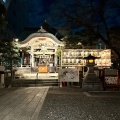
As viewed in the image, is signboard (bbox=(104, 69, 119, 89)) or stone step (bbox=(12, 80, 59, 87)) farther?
stone step (bbox=(12, 80, 59, 87))

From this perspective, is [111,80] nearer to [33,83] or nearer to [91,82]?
[91,82]

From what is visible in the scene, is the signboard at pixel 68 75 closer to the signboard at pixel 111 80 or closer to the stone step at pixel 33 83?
the stone step at pixel 33 83

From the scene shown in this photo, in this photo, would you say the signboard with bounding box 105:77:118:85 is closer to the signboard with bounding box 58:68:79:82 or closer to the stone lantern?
the stone lantern

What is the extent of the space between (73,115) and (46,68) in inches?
902

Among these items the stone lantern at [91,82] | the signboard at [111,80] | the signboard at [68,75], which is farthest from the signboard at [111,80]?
the signboard at [68,75]

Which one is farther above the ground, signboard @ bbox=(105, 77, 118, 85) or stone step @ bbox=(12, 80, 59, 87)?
signboard @ bbox=(105, 77, 118, 85)

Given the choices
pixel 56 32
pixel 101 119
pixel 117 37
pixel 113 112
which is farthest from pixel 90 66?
pixel 56 32

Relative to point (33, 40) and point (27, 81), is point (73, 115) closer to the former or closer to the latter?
point (27, 81)

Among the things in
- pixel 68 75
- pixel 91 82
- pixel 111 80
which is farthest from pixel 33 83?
pixel 111 80

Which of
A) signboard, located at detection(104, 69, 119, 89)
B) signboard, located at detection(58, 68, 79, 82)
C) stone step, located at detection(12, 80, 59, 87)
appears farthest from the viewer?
stone step, located at detection(12, 80, 59, 87)

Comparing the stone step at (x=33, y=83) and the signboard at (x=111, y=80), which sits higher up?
the signboard at (x=111, y=80)

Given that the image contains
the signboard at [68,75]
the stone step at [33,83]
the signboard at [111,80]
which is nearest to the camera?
the signboard at [111,80]

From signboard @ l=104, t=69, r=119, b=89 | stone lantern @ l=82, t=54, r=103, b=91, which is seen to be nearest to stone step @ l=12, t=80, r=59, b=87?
stone lantern @ l=82, t=54, r=103, b=91

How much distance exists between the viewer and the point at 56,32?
142ft
